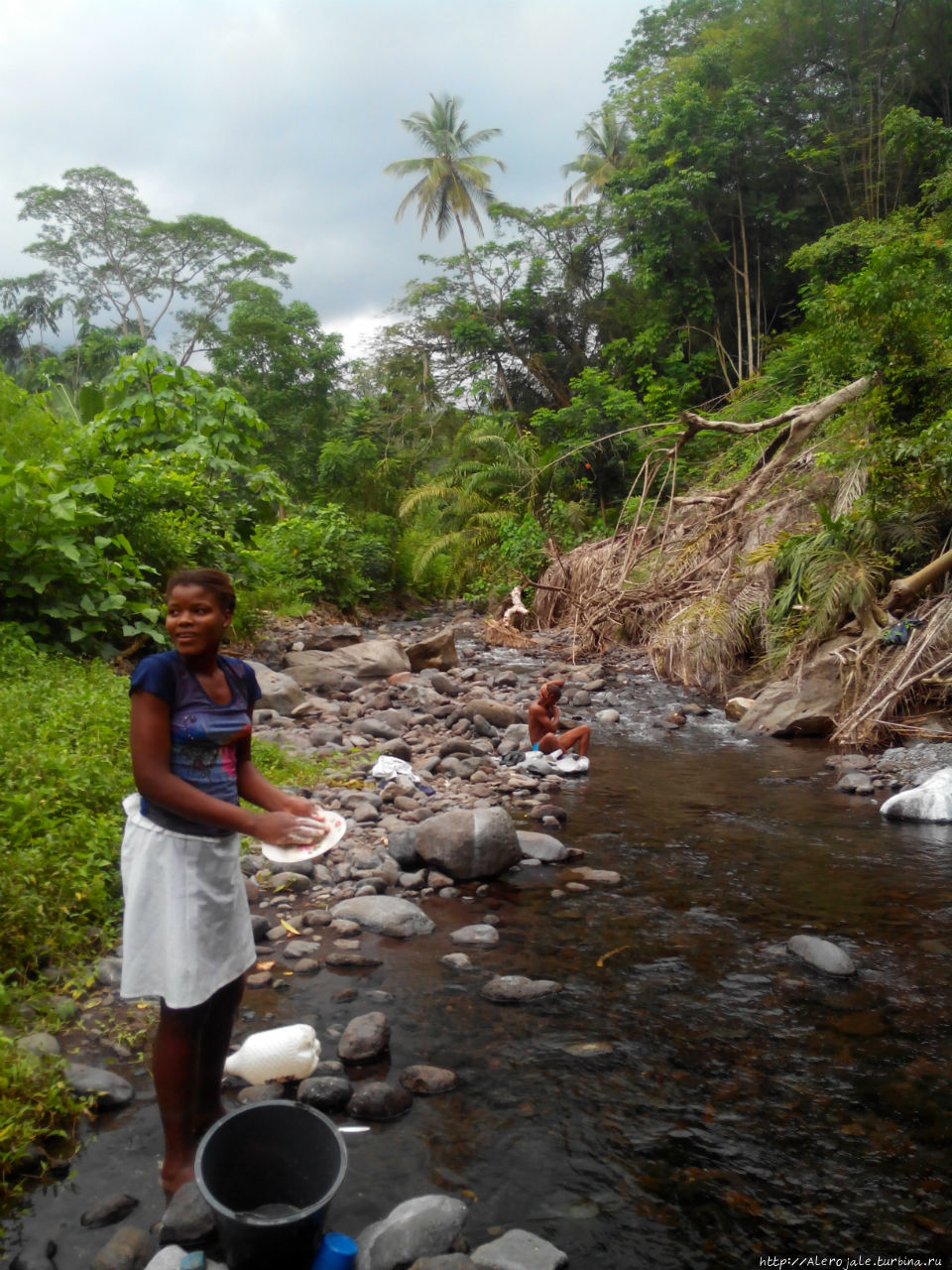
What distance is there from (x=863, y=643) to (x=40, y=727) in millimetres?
7313

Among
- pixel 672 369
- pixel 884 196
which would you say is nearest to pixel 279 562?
pixel 672 369

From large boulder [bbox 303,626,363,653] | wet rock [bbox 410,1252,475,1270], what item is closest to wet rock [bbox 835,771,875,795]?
wet rock [bbox 410,1252,475,1270]

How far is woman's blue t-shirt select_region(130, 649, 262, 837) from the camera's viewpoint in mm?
2182

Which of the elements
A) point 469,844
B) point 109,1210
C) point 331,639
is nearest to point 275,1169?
point 109,1210

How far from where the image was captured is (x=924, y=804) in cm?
607

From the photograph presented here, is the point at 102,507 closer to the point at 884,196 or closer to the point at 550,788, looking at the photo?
the point at 550,788

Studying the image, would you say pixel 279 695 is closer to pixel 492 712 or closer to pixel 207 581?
pixel 492 712

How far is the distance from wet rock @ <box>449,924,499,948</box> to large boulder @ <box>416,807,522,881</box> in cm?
67

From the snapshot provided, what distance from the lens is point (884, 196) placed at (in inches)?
714

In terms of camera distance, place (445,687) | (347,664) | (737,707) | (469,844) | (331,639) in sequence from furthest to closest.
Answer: (331,639) → (347,664) → (445,687) → (737,707) → (469,844)

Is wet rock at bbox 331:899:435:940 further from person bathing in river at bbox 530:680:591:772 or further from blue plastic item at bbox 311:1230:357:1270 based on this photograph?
person bathing in river at bbox 530:680:591:772

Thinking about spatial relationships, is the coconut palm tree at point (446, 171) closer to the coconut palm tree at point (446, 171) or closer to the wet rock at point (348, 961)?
the coconut palm tree at point (446, 171)

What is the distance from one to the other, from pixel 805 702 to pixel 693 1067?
6.35m

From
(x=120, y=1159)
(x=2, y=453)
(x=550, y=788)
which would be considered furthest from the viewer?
(x=550, y=788)
